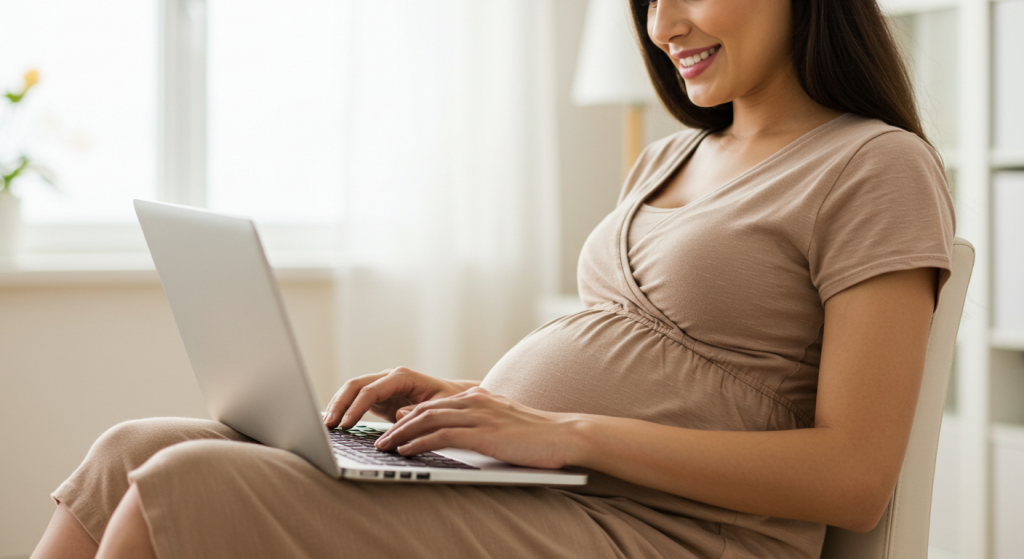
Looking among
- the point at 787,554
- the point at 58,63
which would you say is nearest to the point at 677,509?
the point at 787,554

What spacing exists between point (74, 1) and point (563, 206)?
1.48 m

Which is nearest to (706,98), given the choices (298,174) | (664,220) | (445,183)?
(664,220)

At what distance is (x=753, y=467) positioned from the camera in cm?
75

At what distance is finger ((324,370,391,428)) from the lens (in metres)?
0.90

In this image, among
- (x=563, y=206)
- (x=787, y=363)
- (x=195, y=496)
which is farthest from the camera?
(x=563, y=206)

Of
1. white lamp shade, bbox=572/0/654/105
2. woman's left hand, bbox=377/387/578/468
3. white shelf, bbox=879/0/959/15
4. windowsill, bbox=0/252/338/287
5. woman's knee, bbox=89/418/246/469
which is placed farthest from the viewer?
white lamp shade, bbox=572/0/654/105

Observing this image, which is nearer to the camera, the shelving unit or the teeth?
the teeth

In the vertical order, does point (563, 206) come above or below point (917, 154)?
below

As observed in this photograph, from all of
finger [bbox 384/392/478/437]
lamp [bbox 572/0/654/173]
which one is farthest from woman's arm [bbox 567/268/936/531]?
lamp [bbox 572/0/654/173]

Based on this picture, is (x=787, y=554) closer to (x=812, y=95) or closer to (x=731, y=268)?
(x=731, y=268)

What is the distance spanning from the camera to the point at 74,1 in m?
2.22

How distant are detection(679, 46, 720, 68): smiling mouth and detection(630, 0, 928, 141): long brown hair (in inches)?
3.8

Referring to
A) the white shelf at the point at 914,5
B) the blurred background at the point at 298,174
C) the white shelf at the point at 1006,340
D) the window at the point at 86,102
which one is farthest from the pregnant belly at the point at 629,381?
the window at the point at 86,102

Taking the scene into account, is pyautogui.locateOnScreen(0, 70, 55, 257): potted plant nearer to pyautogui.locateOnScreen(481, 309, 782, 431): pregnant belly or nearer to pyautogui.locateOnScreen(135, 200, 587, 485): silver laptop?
pyautogui.locateOnScreen(135, 200, 587, 485): silver laptop
